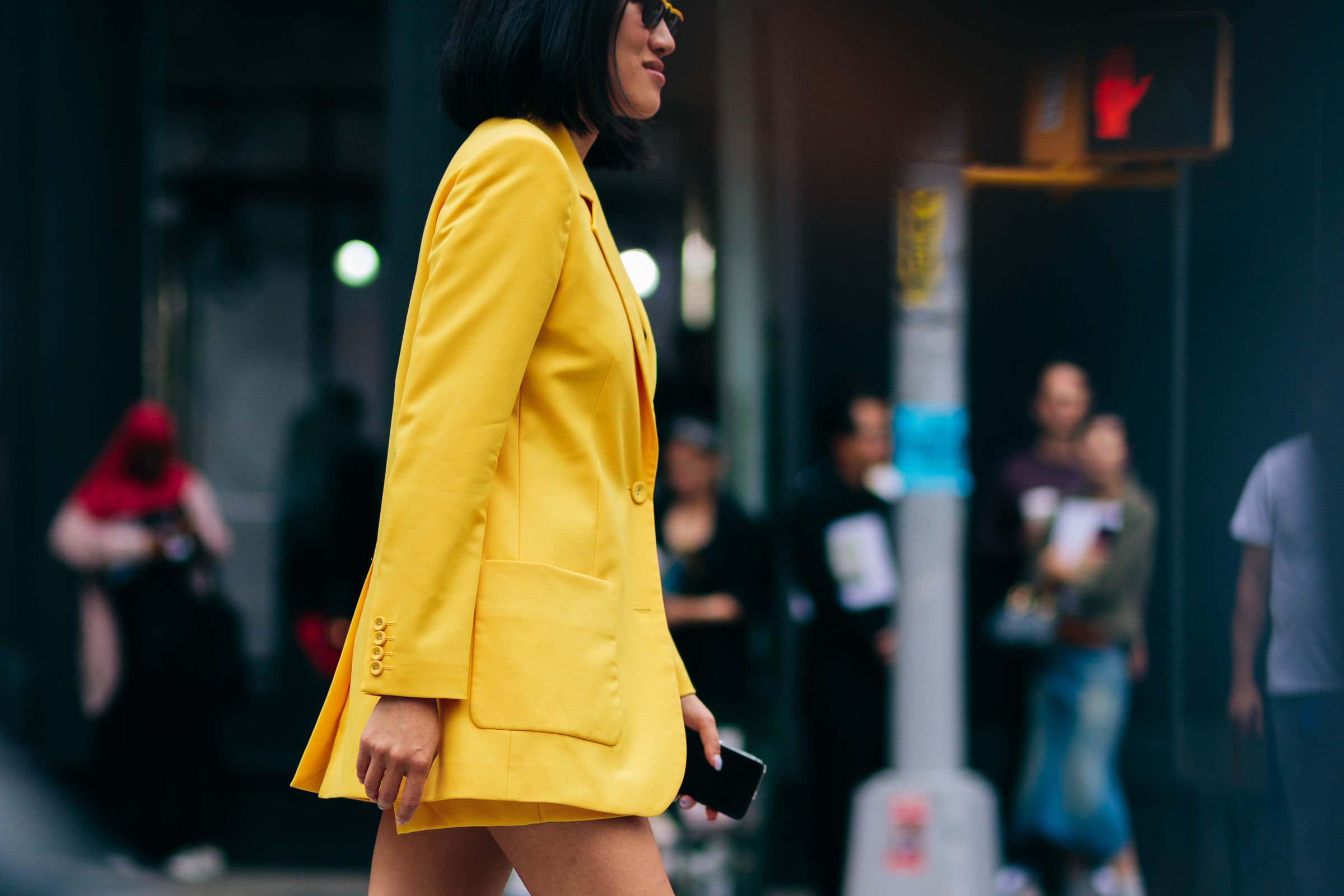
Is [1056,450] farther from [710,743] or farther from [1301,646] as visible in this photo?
[710,743]

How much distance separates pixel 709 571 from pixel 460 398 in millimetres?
3888

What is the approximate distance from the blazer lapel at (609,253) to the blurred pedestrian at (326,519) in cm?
332

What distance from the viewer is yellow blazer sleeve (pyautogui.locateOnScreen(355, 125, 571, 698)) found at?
1.49 metres

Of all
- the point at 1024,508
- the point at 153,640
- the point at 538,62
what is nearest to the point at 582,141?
the point at 538,62

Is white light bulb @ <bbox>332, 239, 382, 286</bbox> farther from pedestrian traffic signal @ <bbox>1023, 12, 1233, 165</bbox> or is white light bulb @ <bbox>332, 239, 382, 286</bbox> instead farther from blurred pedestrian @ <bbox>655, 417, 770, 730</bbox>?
pedestrian traffic signal @ <bbox>1023, 12, 1233, 165</bbox>

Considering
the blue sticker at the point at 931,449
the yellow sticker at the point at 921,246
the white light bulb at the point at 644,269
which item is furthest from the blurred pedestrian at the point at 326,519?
the yellow sticker at the point at 921,246

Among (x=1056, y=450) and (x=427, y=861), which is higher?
(x=1056, y=450)

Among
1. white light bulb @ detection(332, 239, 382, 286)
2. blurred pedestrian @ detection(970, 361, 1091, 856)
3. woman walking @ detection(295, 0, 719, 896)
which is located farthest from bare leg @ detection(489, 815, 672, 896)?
white light bulb @ detection(332, 239, 382, 286)

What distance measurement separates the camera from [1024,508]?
17.4 feet

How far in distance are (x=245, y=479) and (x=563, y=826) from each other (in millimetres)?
6004

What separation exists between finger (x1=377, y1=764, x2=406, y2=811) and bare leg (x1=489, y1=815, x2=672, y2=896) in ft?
0.58

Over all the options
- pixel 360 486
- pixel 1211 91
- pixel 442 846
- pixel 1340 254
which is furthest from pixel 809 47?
pixel 442 846

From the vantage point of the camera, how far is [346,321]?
717 centimetres

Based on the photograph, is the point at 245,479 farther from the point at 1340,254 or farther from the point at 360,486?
the point at 1340,254
